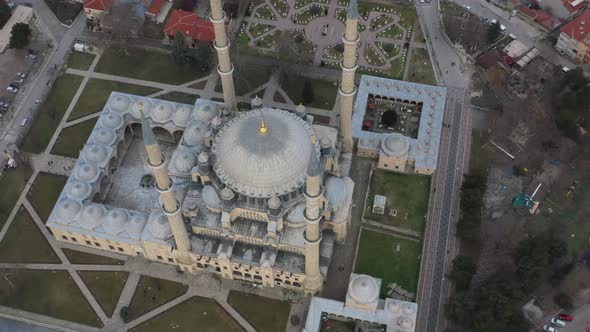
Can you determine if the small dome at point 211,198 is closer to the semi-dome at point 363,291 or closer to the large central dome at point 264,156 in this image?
the large central dome at point 264,156

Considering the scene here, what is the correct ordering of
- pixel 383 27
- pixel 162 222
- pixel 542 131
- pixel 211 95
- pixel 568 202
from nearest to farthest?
pixel 162 222
pixel 568 202
pixel 542 131
pixel 211 95
pixel 383 27

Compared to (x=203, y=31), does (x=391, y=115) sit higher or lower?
lower

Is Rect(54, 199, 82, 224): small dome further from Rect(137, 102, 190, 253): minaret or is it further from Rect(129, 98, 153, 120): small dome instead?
Rect(129, 98, 153, 120): small dome

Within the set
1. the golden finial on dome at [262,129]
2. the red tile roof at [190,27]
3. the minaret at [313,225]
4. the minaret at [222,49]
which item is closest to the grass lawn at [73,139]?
the red tile roof at [190,27]

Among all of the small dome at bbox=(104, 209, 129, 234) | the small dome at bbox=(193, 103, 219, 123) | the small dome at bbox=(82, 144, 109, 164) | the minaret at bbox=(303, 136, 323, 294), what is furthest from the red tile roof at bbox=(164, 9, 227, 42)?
the minaret at bbox=(303, 136, 323, 294)

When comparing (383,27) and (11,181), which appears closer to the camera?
(11,181)

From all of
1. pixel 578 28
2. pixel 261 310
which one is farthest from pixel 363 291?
pixel 578 28

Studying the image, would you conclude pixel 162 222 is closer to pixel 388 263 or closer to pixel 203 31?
pixel 388 263

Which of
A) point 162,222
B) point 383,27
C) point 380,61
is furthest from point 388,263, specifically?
point 383,27

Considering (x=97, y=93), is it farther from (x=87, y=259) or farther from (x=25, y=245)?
(x=87, y=259)
